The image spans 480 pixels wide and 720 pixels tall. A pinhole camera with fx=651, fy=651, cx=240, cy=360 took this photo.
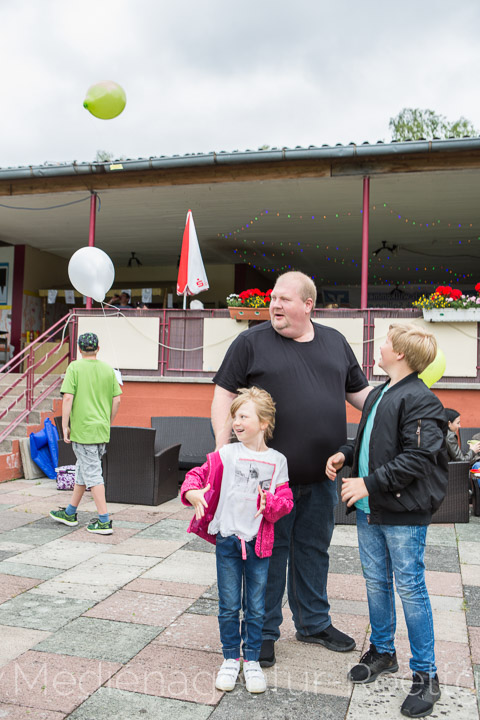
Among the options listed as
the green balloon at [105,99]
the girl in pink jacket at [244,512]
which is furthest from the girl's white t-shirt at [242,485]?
the green balloon at [105,99]

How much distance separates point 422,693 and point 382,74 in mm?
54917

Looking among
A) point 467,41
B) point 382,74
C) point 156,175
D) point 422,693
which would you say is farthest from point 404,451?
point 382,74

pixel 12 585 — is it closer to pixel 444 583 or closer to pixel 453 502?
pixel 444 583

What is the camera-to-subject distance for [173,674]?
114 inches

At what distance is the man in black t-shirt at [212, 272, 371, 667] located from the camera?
120 inches

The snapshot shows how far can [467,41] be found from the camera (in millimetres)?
37094

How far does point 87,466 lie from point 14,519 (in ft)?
3.18

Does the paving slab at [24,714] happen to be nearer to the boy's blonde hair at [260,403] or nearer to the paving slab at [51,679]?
the paving slab at [51,679]

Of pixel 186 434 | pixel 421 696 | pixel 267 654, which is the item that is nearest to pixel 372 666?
pixel 421 696

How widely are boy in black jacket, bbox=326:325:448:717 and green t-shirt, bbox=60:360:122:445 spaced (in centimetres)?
306

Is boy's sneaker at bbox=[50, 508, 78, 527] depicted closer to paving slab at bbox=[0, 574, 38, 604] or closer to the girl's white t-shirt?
paving slab at bbox=[0, 574, 38, 604]

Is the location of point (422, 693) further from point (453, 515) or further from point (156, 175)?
point (156, 175)

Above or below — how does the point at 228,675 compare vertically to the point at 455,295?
below

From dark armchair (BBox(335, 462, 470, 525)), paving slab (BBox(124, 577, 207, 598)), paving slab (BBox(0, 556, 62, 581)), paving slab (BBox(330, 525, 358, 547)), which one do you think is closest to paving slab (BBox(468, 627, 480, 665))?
paving slab (BBox(124, 577, 207, 598))
